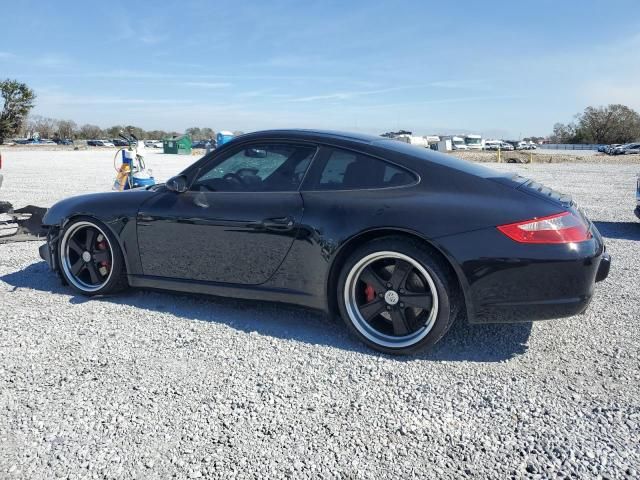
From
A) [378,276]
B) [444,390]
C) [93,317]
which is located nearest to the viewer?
[444,390]

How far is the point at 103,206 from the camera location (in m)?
4.10

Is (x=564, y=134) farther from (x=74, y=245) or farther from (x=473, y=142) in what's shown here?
(x=74, y=245)

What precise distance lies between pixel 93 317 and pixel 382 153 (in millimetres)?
2421

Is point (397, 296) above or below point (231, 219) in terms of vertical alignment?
below

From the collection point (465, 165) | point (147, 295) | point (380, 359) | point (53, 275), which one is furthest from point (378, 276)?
point (53, 275)

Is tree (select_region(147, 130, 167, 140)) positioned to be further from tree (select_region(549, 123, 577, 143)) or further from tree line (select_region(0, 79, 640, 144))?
tree (select_region(549, 123, 577, 143))

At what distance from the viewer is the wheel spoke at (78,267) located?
13.9 ft

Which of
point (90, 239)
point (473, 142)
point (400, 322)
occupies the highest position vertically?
point (473, 142)

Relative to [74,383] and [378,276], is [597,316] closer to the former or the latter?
[378,276]

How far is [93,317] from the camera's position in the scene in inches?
149

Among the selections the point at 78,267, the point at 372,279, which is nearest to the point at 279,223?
the point at 372,279

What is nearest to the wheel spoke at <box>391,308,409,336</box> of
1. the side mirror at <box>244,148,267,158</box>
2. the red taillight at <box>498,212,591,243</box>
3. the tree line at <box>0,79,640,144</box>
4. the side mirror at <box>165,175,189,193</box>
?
A: the red taillight at <box>498,212,591,243</box>

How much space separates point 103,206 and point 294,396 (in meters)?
2.42

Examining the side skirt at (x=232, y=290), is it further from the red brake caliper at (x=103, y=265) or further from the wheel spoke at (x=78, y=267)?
the wheel spoke at (x=78, y=267)
